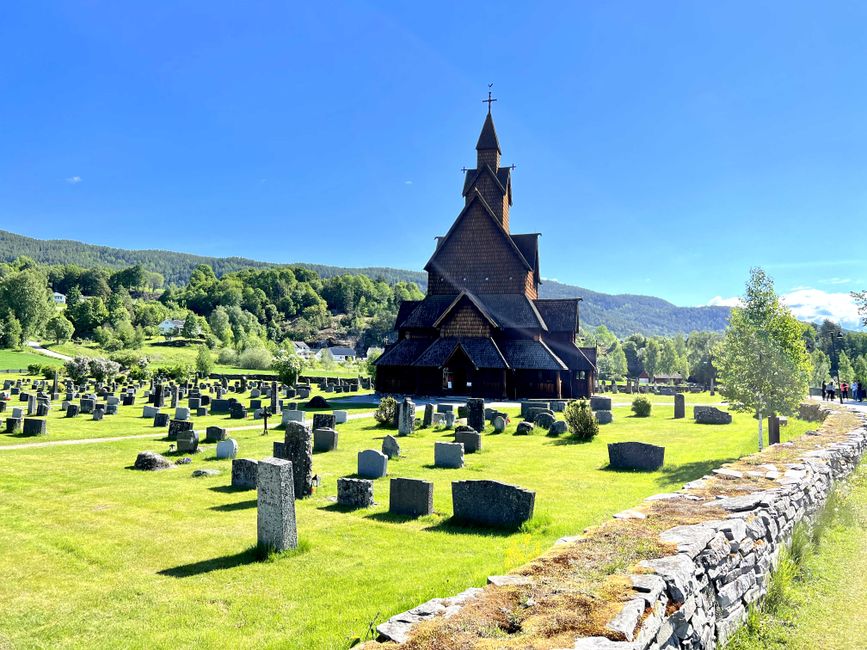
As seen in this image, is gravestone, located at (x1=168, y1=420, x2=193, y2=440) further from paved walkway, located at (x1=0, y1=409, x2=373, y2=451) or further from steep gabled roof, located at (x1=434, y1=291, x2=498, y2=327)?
steep gabled roof, located at (x1=434, y1=291, x2=498, y2=327)

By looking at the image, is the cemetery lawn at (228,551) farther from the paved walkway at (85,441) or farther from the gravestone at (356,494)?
the paved walkway at (85,441)

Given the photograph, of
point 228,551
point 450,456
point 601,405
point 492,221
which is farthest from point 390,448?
point 492,221

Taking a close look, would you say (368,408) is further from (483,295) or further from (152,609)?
(152,609)

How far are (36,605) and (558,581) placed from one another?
6.82m

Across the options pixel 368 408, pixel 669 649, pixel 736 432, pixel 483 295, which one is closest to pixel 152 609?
pixel 669 649

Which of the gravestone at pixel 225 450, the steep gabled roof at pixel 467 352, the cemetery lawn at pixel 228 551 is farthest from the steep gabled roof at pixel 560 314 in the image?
the gravestone at pixel 225 450

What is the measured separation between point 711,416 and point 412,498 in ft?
70.2

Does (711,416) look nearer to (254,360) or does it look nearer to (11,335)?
(254,360)

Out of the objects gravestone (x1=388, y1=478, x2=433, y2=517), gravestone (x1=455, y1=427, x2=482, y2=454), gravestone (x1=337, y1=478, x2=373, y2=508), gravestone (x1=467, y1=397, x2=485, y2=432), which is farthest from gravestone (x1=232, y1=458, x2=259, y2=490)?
gravestone (x1=467, y1=397, x2=485, y2=432)

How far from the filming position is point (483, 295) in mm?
49375

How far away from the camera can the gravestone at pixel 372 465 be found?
14.9m

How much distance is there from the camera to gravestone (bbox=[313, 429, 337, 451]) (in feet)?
62.9

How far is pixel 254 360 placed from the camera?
92.9 meters

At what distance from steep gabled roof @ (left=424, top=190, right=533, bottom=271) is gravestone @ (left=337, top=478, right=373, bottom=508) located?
38.8m
